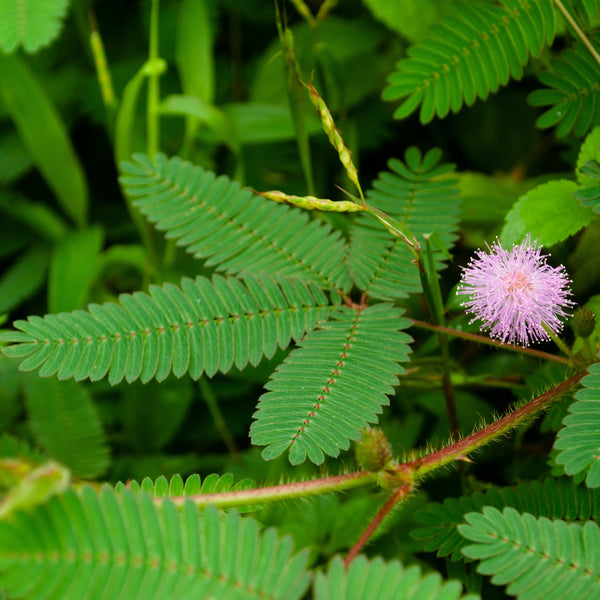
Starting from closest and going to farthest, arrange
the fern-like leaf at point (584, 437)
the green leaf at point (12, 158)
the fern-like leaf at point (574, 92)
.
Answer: the fern-like leaf at point (584, 437), the fern-like leaf at point (574, 92), the green leaf at point (12, 158)

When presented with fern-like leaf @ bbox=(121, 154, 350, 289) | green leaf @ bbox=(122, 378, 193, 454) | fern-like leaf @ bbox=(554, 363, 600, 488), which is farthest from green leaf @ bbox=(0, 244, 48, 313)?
fern-like leaf @ bbox=(554, 363, 600, 488)

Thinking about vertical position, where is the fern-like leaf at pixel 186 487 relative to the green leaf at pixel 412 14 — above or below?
below

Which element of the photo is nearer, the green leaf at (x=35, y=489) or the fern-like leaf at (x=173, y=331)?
the green leaf at (x=35, y=489)

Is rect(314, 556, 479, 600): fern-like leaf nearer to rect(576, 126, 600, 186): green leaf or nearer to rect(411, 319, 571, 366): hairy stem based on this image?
rect(411, 319, 571, 366): hairy stem

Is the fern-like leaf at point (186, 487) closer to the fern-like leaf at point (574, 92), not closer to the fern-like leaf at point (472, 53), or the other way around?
the fern-like leaf at point (472, 53)

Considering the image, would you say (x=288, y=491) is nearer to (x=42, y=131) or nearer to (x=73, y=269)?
(x=73, y=269)

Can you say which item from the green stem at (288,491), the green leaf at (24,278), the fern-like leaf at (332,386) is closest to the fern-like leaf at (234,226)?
the fern-like leaf at (332,386)

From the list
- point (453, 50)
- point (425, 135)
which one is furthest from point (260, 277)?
point (425, 135)

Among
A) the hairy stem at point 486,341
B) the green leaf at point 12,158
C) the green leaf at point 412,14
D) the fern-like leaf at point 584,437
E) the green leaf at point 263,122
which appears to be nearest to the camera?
the fern-like leaf at point 584,437
